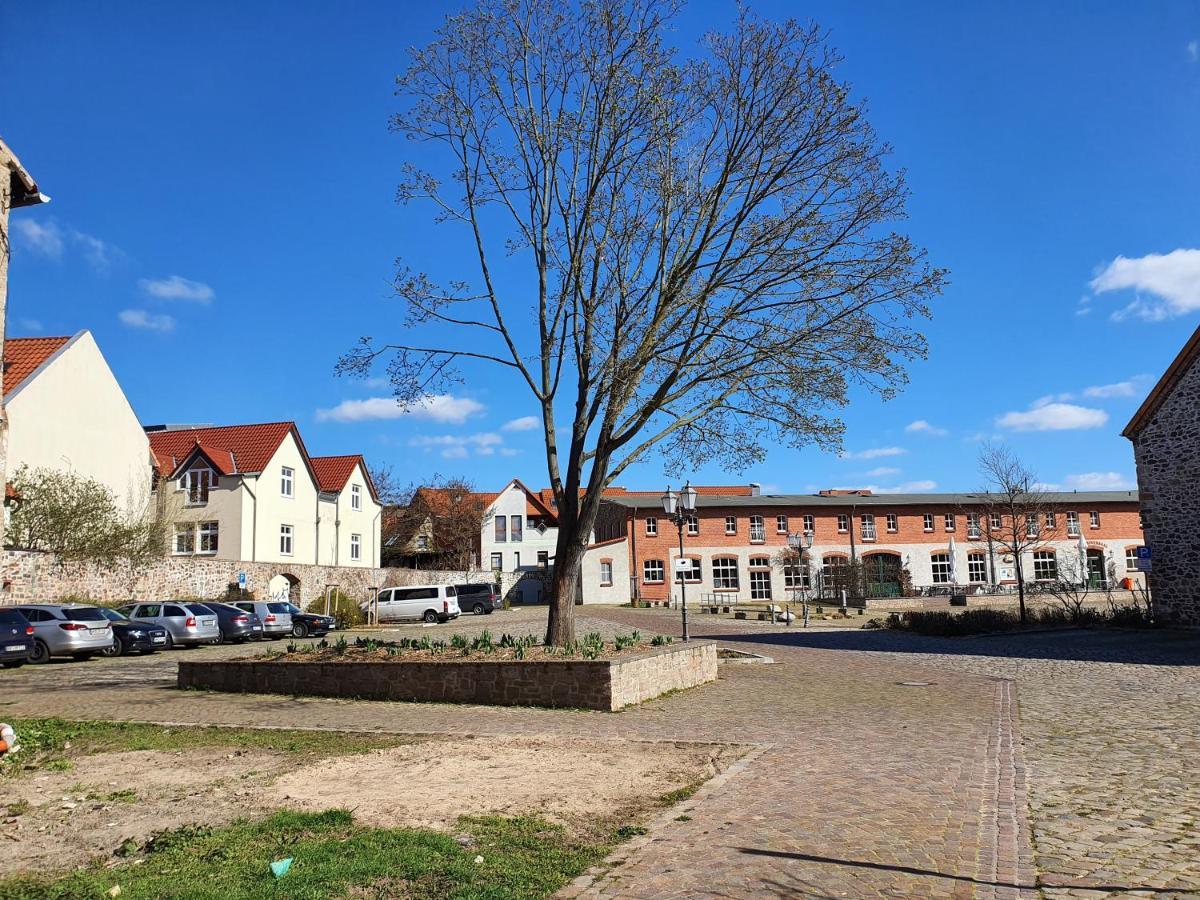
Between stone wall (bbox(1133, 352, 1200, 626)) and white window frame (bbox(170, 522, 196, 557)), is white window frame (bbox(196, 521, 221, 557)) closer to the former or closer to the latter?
white window frame (bbox(170, 522, 196, 557))

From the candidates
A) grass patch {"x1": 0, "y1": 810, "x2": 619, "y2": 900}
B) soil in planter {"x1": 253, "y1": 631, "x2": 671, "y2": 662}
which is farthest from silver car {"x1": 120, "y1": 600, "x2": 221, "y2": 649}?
grass patch {"x1": 0, "y1": 810, "x2": 619, "y2": 900}

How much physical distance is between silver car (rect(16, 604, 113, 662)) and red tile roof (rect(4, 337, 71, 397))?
14414 mm

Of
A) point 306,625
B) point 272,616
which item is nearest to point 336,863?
point 272,616

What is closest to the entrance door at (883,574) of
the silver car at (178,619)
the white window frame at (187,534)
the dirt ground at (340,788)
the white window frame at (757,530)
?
the white window frame at (757,530)

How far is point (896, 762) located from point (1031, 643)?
18264mm

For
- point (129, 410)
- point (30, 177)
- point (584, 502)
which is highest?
point (129, 410)

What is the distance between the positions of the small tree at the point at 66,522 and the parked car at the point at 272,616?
15.9 ft

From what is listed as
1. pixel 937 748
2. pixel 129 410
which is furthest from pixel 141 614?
pixel 937 748

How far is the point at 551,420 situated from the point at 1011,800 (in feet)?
40.0

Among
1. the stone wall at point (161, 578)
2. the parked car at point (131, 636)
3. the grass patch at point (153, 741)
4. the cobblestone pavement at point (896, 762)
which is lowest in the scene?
the cobblestone pavement at point (896, 762)

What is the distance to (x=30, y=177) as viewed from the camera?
1167cm

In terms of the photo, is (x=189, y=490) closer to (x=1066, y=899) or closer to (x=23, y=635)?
(x=23, y=635)

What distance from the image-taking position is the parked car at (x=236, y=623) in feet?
98.1

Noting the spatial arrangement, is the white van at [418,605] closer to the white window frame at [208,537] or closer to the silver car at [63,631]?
the white window frame at [208,537]
